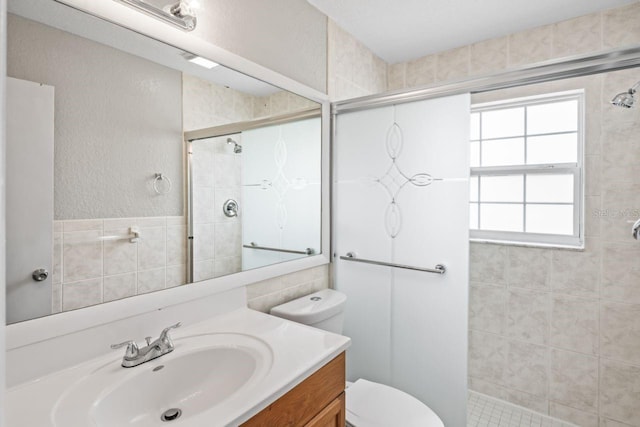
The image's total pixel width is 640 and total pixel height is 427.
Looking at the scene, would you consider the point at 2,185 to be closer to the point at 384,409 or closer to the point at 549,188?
the point at 384,409

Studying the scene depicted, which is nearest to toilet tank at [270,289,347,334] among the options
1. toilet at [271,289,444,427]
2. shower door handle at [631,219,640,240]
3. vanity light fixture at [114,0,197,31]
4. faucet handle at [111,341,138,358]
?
toilet at [271,289,444,427]

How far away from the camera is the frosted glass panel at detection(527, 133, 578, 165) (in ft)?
6.86

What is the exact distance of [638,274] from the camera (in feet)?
5.85

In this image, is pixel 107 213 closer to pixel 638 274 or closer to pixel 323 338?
pixel 323 338

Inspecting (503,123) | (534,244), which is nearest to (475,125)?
(503,123)

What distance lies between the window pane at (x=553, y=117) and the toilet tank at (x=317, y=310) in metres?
1.72

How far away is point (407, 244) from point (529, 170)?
114 centimetres

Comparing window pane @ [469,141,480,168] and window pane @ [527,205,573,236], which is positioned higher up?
window pane @ [469,141,480,168]

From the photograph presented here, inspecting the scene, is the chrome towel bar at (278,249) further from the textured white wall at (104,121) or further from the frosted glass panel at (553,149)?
the frosted glass panel at (553,149)

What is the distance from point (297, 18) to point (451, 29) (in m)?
1.04

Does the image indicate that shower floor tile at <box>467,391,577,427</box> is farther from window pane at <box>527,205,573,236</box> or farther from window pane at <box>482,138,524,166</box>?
window pane at <box>482,138,524,166</box>

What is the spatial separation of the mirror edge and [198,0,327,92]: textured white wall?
0.18ft

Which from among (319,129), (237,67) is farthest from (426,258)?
(237,67)

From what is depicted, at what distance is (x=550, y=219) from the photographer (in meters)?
2.18
